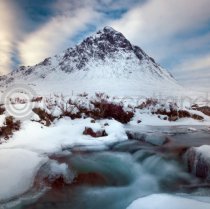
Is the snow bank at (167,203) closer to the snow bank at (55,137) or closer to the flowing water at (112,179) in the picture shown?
the flowing water at (112,179)

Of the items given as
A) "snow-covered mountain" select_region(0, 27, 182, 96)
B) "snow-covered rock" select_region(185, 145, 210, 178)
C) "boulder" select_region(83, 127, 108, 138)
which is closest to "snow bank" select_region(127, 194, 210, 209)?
"snow-covered rock" select_region(185, 145, 210, 178)

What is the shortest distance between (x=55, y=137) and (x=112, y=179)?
337 centimetres

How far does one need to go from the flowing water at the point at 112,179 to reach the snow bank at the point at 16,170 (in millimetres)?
191

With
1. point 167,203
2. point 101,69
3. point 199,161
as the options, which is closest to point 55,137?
point 199,161

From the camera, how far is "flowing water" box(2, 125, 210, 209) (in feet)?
17.4

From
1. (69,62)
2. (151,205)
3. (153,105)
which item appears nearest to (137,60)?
(69,62)

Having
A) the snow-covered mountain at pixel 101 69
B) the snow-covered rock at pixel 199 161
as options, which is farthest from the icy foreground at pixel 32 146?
the snow-covered mountain at pixel 101 69

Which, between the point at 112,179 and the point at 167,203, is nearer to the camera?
the point at 167,203

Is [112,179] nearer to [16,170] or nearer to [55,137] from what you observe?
[16,170]

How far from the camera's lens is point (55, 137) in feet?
30.7

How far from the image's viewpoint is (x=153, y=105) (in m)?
17.8

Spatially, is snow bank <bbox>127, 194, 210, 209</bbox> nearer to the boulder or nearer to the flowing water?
the flowing water

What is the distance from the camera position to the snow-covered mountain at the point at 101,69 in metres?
59.0

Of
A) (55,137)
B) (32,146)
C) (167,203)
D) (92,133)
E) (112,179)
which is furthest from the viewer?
(92,133)
